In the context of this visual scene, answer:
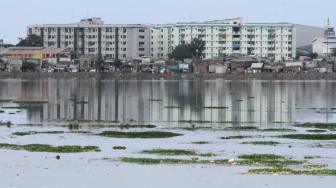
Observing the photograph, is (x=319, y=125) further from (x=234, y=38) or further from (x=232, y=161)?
(x=234, y=38)

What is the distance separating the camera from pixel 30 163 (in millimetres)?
25781

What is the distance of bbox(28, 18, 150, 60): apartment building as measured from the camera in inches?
6555

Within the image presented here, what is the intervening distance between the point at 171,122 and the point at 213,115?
6.14 meters

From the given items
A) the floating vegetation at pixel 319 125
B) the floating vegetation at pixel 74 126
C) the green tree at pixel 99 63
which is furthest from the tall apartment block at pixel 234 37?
the floating vegetation at pixel 74 126

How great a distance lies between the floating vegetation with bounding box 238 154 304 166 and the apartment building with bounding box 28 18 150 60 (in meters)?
138

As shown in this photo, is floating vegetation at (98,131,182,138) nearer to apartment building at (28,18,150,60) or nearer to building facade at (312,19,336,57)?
apartment building at (28,18,150,60)

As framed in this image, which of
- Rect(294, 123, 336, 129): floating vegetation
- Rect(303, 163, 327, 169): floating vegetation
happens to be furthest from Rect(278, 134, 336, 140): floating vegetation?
Rect(303, 163, 327, 169): floating vegetation

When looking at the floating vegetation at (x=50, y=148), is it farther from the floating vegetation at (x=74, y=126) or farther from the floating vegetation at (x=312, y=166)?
the floating vegetation at (x=74, y=126)

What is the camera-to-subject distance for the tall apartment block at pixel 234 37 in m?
168

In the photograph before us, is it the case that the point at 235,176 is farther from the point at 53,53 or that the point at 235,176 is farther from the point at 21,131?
the point at 53,53

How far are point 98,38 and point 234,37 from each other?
2706 cm

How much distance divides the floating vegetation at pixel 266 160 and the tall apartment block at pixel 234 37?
14110cm

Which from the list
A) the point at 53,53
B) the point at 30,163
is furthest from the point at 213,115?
the point at 53,53

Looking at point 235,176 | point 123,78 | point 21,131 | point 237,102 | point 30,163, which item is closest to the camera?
point 235,176
